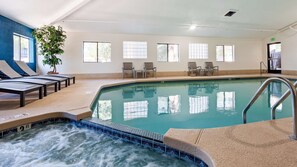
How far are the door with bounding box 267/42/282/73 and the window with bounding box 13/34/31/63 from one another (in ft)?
44.9

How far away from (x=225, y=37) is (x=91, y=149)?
1218 centimetres

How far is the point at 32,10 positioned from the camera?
7336 millimetres

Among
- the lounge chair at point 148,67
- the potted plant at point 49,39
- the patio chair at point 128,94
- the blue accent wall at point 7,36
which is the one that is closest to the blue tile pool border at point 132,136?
the patio chair at point 128,94

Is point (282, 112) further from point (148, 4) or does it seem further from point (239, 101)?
point (148, 4)

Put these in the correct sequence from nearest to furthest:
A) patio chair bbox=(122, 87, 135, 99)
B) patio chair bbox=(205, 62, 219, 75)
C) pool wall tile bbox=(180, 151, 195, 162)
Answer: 1. pool wall tile bbox=(180, 151, 195, 162)
2. patio chair bbox=(122, 87, 135, 99)
3. patio chair bbox=(205, 62, 219, 75)

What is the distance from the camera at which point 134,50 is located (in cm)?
1146

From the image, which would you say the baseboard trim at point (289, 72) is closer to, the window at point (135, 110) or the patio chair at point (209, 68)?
the patio chair at point (209, 68)

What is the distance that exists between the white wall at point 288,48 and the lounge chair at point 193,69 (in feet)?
16.4

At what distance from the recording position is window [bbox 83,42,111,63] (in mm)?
10797

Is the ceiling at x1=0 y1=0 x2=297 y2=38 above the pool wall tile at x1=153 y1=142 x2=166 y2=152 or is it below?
above

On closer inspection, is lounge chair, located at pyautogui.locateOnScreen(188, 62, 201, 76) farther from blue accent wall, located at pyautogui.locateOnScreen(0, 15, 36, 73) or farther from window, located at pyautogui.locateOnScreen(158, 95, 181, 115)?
blue accent wall, located at pyautogui.locateOnScreen(0, 15, 36, 73)

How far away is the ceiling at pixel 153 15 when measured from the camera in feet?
25.0

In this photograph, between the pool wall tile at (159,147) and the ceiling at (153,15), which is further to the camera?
the ceiling at (153,15)

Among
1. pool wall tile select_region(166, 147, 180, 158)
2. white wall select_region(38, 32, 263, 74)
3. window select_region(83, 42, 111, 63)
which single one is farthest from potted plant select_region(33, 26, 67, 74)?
pool wall tile select_region(166, 147, 180, 158)
